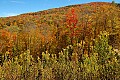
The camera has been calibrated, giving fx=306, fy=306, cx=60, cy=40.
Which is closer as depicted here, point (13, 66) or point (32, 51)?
point (13, 66)

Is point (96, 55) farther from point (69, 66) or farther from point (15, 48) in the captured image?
point (15, 48)

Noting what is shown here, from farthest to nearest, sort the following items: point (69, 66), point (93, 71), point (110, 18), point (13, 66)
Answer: point (110, 18) → point (13, 66) → point (69, 66) → point (93, 71)

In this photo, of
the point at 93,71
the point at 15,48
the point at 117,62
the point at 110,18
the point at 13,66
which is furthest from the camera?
the point at 15,48

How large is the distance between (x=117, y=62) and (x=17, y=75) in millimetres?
4053

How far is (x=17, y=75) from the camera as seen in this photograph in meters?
11.6

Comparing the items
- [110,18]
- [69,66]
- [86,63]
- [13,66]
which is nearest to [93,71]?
[86,63]

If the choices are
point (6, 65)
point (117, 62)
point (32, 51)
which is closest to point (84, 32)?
point (32, 51)

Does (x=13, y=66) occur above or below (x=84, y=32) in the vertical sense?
below

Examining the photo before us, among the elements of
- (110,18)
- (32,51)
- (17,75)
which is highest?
(110,18)

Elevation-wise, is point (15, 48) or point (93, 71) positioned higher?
point (15, 48)

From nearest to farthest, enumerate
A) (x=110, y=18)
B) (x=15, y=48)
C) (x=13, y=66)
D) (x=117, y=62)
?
(x=117, y=62) → (x=13, y=66) → (x=110, y=18) → (x=15, y=48)

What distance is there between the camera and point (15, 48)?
4356 centimetres

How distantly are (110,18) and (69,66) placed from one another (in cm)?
2984

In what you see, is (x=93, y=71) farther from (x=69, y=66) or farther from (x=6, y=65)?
(x=6, y=65)
